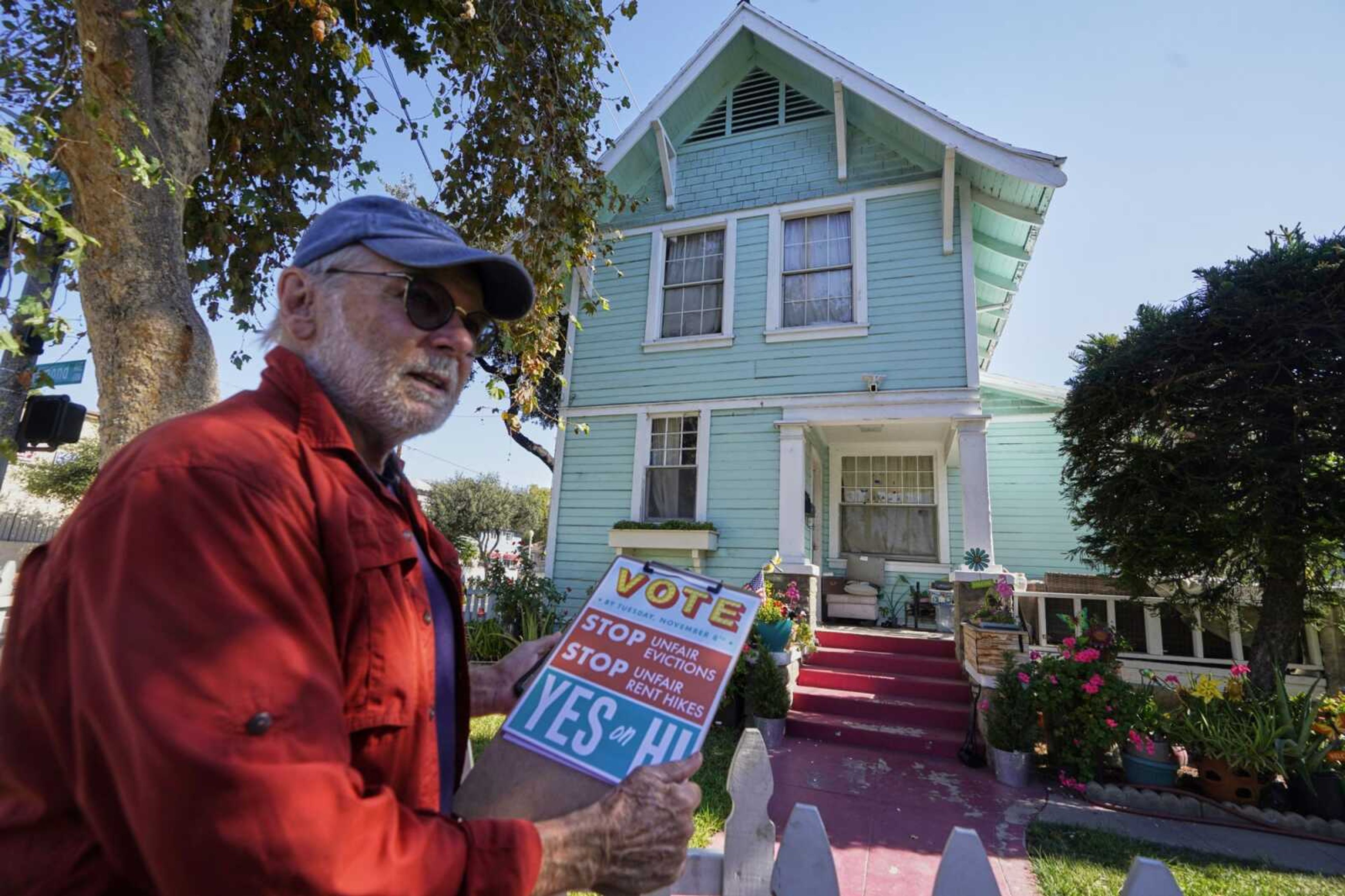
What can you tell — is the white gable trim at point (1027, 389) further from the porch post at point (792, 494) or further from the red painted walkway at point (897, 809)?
the red painted walkway at point (897, 809)

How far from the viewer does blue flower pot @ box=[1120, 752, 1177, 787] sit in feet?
15.7

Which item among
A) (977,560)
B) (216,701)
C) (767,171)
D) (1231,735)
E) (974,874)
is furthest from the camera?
(767,171)

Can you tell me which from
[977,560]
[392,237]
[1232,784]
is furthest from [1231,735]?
[392,237]

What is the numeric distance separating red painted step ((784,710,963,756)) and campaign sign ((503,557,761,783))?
16.7 ft

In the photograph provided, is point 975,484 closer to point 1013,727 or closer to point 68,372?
point 1013,727

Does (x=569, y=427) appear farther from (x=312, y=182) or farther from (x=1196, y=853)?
(x=1196, y=853)

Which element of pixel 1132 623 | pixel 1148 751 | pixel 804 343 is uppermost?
pixel 804 343

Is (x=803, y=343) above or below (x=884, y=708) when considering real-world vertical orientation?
above

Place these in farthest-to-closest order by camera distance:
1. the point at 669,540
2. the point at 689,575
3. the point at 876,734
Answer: the point at 669,540 → the point at 876,734 → the point at 689,575

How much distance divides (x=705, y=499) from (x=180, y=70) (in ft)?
21.6

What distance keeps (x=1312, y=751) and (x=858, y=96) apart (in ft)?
27.1

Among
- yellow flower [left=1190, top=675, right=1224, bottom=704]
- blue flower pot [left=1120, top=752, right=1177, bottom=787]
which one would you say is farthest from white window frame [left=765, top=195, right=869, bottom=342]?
blue flower pot [left=1120, top=752, right=1177, bottom=787]

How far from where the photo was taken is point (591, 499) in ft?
29.3

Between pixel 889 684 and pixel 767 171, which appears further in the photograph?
pixel 767 171
